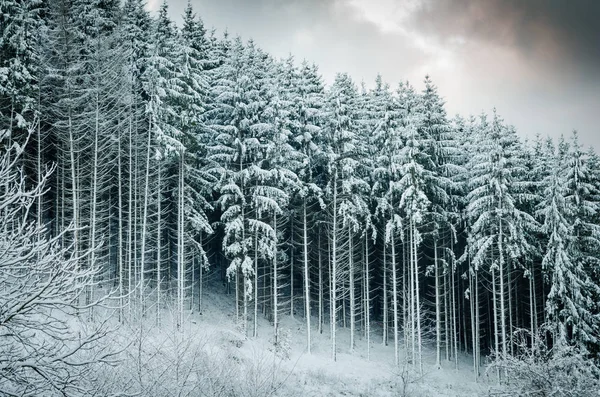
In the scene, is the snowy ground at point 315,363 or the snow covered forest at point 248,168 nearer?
the snowy ground at point 315,363

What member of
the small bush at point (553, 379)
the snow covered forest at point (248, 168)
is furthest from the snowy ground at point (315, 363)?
the small bush at point (553, 379)

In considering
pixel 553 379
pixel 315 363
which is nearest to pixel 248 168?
pixel 315 363

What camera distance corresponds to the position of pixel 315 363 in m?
22.6

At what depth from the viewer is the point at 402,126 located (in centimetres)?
2734

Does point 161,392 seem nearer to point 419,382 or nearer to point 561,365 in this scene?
point 561,365

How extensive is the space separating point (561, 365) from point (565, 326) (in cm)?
1285

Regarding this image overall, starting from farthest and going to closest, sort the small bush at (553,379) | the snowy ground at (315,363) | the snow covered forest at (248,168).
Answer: the snow covered forest at (248,168)
the snowy ground at (315,363)
the small bush at (553,379)

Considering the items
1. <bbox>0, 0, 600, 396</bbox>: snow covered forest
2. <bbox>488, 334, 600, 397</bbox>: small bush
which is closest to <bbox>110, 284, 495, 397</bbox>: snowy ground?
<bbox>0, 0, 600, 396</bbox>: snow covered forest

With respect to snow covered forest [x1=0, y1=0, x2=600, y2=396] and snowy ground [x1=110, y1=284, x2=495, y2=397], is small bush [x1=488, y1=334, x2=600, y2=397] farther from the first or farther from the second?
snow covered forest [x1=0, y1=0, x2=600, y2=396]

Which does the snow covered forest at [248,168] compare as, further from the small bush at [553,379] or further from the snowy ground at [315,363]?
the small bush at [553,379]

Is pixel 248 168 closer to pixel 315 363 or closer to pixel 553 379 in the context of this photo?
pixel 315 363

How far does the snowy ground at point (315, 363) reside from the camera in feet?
62.3

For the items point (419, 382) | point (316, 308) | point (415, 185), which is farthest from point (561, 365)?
point (316, 308)

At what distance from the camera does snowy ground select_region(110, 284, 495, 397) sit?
19.0 m
